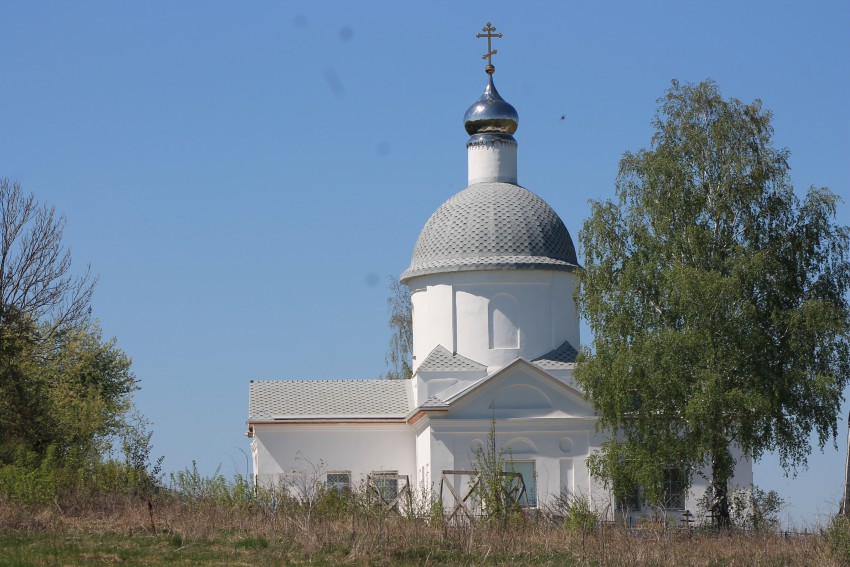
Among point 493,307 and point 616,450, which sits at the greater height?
point 493,307

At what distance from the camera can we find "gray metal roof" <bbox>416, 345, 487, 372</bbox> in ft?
106

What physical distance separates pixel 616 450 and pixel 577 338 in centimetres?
658

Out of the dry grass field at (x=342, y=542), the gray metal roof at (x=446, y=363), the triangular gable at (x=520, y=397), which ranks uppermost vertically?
the gray metal roof at (x=446, y=363)

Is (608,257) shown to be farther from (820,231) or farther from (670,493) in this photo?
(670,493)

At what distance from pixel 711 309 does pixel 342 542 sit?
10.7 meters

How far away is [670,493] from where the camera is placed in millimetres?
30406

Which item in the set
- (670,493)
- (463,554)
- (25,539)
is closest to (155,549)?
(25,539)

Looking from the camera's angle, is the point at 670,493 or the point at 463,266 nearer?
the point at 670,493

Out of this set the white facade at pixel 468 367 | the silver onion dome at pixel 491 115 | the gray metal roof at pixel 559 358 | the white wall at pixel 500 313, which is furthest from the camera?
the silver onion dome at pixel 491 115

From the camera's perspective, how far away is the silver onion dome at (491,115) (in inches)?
1366

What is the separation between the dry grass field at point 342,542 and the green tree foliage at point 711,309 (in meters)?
4.93

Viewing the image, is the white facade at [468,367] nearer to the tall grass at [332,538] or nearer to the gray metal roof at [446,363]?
the gray metal roof at [446,363]

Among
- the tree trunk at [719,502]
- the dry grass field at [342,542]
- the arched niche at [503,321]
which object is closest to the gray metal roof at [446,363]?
the arched niche at [503,321]

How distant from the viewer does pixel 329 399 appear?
110 feet
